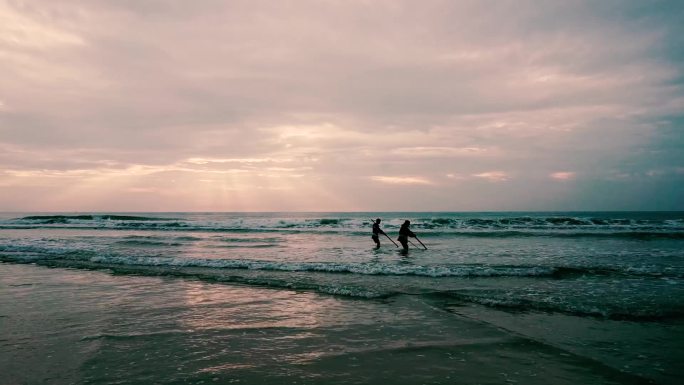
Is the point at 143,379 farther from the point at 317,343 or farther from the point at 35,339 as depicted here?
the point at 35,339

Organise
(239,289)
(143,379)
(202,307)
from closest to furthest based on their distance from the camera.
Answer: (143,379), (202,307), (239,289)

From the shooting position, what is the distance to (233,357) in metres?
5.66

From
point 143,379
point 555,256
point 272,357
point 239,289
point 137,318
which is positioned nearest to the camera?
point 143,379

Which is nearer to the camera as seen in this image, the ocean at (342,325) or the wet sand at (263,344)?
the wet sand at (263,344)

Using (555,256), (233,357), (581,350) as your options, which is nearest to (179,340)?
(233,357)

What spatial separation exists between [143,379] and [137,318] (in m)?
3.19

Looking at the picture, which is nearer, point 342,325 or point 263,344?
point 263,344

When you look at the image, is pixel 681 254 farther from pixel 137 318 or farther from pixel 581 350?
pixel 137 318

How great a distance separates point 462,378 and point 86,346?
5559 mm

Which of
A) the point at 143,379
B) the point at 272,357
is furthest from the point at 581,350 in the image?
the point at 143,379

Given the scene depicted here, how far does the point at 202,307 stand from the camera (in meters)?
8.67

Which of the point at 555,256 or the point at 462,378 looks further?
the point at 555,256

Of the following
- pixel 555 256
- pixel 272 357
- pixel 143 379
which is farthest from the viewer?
pixel 555 256

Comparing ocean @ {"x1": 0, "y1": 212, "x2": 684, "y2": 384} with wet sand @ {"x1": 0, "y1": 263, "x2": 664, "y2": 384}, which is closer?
wet sand @ {"x1": 0, "y1": 263, "x2": 664, "y2": 384}
